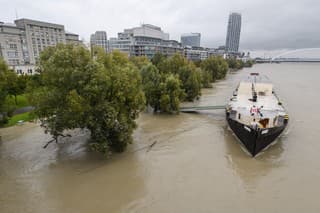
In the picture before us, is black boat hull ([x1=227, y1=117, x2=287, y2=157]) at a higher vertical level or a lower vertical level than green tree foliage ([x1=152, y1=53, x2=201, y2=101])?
lower

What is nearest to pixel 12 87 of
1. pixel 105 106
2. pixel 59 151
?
pixel 59 151

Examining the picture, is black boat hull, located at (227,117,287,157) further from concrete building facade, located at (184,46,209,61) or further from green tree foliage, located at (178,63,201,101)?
concrete building facade, located at (184,46,209,61)

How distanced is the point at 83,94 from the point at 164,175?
20.4 ft

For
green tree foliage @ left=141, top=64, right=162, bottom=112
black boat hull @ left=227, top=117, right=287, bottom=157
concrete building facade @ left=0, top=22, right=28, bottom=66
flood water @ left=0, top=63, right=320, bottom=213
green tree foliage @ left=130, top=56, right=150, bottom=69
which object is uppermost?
concrete building facade @ left=0, top=22, right=28, bottom=66

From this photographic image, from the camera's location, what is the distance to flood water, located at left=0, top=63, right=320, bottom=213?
8.17 meters

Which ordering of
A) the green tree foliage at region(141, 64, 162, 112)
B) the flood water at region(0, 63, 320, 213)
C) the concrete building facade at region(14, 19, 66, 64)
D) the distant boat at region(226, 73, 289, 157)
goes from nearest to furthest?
the flood water at region(0, 63, 320, 213) → the distant boat at region(226, 73, 289, 157) → the green tree foliage at region(141, 64, 162, 112) → the concrete building facade at region(14, 19, 66, 64)

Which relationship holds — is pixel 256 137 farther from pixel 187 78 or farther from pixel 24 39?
pixel 24 39

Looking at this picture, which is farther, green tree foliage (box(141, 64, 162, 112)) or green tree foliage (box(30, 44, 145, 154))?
green tree foliage (box(141, 64, 162, 112))

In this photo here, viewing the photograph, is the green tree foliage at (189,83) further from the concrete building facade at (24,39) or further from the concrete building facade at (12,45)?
the concrete building facade at (12,45)

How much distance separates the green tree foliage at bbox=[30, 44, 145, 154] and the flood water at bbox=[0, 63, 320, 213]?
80.2 inches

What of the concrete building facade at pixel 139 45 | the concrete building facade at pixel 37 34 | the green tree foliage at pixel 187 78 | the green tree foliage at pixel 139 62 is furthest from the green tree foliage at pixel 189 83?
the concrete building facade at pixel 139 45

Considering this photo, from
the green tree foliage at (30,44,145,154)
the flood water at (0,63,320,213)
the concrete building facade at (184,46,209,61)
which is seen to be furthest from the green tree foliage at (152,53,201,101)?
the concrete building facade at (184,46,209,61)

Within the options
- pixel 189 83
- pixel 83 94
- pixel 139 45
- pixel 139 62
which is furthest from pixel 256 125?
pixel 139 45

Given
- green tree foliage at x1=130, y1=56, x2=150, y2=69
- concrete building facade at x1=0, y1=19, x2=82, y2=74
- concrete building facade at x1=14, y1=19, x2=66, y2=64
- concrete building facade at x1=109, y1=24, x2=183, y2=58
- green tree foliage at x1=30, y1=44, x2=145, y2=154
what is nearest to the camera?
green tree foliage at x1=30, y1=44, x2=145, y2=154
